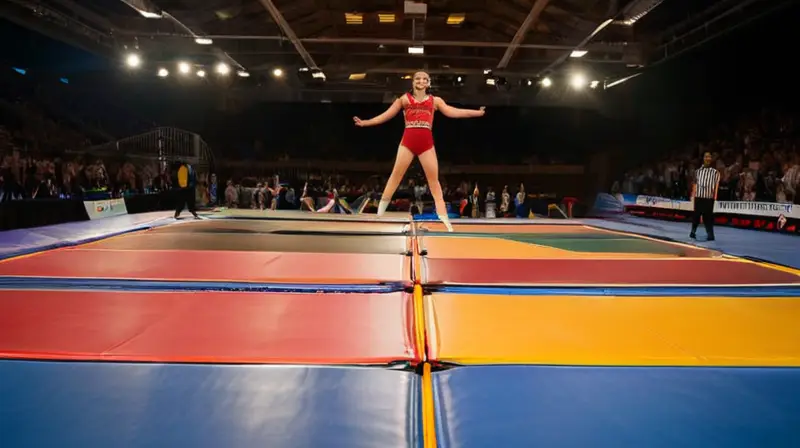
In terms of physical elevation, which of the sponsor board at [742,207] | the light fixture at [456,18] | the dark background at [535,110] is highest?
the light fixture at [456,18]

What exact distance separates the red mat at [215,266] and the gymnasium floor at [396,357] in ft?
0.14

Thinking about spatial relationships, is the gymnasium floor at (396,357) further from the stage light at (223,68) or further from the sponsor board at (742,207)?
the stage light at (223,68)

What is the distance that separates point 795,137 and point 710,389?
473 inches

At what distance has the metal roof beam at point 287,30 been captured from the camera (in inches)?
371

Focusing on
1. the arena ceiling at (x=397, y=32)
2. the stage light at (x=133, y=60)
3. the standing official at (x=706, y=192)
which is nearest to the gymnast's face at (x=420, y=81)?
the arena ceiling at (x=397, y=32)

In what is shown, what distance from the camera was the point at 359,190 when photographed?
18234mm

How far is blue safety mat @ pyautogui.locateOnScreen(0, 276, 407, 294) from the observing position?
303cm

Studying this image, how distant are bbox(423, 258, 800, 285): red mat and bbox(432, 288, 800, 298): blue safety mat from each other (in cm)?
13

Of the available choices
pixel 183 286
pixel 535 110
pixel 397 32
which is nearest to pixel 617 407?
pixel 183 286

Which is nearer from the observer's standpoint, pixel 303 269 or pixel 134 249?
pixel 303 269

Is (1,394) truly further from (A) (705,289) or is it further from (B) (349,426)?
(A) (705,289)

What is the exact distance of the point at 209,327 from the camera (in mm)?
2277

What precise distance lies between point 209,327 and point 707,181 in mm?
7113

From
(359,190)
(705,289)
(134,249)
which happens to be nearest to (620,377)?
(705,289)
